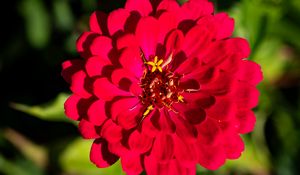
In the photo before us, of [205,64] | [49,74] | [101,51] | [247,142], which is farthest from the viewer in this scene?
[49,74]

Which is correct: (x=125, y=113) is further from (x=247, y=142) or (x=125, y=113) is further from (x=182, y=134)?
(x=247, y=142)

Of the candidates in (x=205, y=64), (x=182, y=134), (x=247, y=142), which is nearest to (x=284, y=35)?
(x=247, y=142)

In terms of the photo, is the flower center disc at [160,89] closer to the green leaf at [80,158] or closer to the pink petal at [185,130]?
the pink petal at [185,130]

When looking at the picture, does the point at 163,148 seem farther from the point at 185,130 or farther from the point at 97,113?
the point at 97,113

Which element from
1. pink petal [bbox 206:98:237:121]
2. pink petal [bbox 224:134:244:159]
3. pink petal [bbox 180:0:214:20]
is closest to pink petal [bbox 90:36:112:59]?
pink petal [bbox 180:0:214:20]

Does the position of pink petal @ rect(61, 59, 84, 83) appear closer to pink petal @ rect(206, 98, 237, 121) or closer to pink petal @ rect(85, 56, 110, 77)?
pink petal @ rect(85, 56, 110, 77)

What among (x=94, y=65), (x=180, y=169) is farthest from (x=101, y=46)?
(x=180, y=169)

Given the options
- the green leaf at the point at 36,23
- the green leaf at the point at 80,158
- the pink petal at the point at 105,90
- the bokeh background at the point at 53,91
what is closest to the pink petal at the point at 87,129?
the pink petal at the point at 105,90
